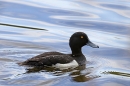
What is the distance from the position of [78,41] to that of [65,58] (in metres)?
0.99

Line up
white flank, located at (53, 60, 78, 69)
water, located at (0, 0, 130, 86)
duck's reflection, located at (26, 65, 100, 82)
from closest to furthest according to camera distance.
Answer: water, located at (0, 0, 130, 86)
duck's reflection, located at (26, 65, 100, 82)
white flank, located at (53, 60, 78, 69)

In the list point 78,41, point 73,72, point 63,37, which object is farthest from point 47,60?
point 63,37

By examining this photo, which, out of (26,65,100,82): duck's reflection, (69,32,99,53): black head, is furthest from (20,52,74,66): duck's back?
(69,32,99,53): black head

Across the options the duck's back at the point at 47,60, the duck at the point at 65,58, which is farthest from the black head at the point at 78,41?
the duck's back at the point at 47,60

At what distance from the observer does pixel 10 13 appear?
60.2 ft

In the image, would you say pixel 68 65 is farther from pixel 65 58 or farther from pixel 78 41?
pixel 78 41

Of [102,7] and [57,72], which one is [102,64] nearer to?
[57,72]

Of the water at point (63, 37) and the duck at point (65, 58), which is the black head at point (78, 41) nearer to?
the duck at point (65, 58)

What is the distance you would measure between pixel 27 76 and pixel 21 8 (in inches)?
306

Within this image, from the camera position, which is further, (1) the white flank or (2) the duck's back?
(1) the white flank

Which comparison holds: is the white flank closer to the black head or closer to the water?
the water

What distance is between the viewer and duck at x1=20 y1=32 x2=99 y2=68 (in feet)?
39.7

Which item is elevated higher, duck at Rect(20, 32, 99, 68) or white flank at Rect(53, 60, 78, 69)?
duck at Rect(20, 32, 99, 68)

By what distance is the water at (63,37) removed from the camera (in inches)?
450
